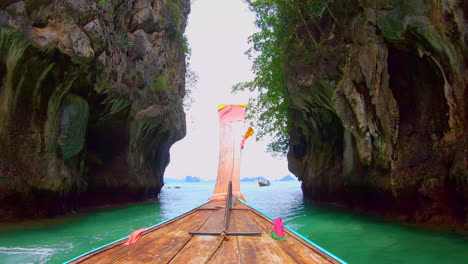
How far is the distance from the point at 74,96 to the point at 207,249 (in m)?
9.61

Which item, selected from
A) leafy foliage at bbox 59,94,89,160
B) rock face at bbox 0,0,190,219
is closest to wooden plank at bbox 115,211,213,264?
rock face at bbox 0,0,190,219

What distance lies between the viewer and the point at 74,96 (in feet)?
36.8

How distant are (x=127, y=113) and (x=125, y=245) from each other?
12215 millimetres

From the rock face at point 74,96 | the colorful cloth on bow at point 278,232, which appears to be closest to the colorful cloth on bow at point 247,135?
the rock face at point 74,96

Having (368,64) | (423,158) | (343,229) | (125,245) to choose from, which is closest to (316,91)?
(368,64)

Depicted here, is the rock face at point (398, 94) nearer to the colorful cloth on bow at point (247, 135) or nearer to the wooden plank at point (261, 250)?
the colorful cloth on bow at point (247, 135)

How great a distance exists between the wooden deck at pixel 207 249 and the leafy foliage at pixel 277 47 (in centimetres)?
982

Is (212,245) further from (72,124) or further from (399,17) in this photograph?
(72,124)

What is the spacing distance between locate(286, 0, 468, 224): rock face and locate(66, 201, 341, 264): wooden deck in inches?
256

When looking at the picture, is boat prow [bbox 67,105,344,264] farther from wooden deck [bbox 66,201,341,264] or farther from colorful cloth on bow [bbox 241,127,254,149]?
colorful cloth on bow [bbox 241,127,254,149]

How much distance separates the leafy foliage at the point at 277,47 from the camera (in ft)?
42.0

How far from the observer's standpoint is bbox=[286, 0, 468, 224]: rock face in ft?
27.3

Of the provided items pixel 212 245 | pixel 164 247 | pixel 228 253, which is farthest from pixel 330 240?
pixel 164 247

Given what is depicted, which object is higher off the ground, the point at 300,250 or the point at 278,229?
the point at 278,229
